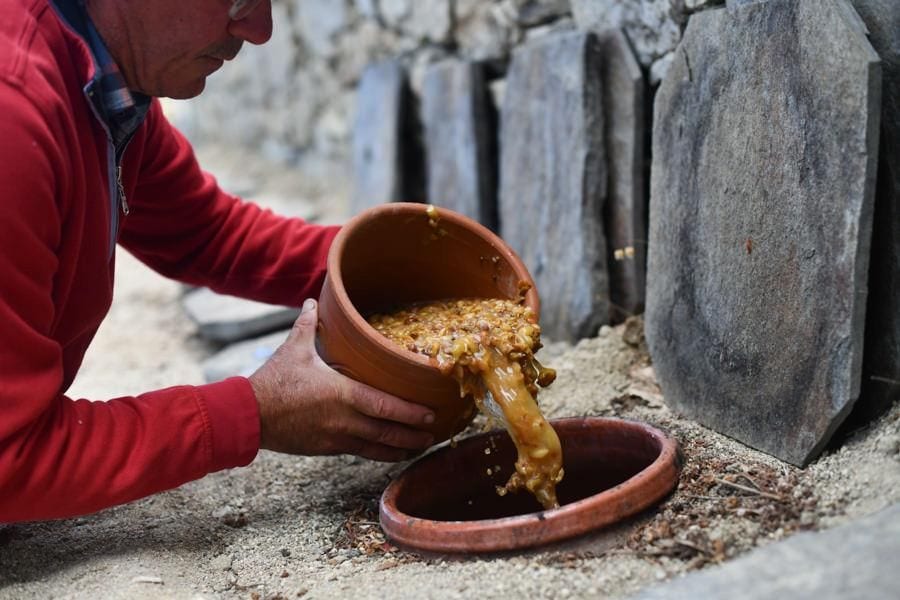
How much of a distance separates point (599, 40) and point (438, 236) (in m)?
0.95

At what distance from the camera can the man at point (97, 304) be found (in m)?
1.62

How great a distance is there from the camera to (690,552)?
1.60 metres

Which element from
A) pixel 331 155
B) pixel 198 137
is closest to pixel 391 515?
pixel 331 155

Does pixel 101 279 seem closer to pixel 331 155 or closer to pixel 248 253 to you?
pixel 248 253

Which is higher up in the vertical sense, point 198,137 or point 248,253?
point 248,253

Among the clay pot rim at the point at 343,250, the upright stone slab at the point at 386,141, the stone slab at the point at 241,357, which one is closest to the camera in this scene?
the clay pot rim at the point at 343,250

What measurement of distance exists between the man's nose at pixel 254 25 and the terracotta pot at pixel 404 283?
1.41ft

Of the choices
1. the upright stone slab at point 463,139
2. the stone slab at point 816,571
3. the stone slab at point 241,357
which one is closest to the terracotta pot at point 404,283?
the stone slab at point 816,571

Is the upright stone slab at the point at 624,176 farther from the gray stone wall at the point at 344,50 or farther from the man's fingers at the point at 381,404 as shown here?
the man's fingers at the point at 381,404

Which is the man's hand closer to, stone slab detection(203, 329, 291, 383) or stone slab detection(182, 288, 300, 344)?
stone slab detection(203, 329, 291, 383)

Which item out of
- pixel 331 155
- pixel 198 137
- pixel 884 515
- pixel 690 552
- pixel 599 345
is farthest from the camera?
pixel 198 137

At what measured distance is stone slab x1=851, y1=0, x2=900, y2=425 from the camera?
1.76 metres

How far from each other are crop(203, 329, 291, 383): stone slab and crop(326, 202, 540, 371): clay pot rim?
124cm

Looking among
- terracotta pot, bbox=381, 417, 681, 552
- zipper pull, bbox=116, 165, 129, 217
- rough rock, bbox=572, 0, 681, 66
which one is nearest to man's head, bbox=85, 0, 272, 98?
zipper pull, bbox=116, 165, 129, 217
